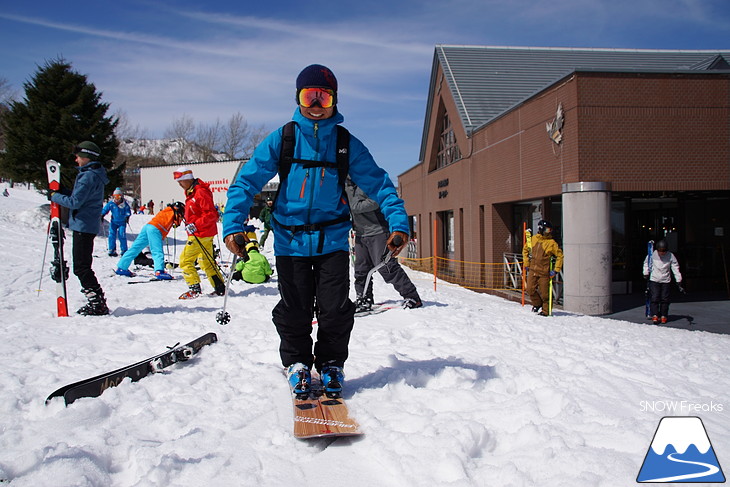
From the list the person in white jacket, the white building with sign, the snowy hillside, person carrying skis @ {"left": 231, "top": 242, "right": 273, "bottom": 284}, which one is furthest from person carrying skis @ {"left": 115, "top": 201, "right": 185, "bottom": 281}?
the snowy hillside

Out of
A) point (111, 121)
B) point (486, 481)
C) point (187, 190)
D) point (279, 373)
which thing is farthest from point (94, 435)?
point (111, 121)

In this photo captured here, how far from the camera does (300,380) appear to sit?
308 centimetres

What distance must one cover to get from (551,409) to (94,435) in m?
2.55

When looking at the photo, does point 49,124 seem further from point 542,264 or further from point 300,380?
point 300,380

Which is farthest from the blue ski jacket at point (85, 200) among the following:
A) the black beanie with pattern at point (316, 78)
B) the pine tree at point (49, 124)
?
the pine tree at point (49, 124)

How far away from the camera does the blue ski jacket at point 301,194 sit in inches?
126

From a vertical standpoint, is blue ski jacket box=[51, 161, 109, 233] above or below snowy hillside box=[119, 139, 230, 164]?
below

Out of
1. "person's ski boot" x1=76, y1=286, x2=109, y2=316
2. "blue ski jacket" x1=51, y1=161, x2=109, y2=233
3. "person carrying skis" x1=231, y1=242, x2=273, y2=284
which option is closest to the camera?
"blue ski jacket" x1=51, y1=161, x2=109, y2=233

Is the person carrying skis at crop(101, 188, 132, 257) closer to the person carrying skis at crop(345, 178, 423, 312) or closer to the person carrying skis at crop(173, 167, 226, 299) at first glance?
the person carrying skis at crop(173, 167, 226, 299)

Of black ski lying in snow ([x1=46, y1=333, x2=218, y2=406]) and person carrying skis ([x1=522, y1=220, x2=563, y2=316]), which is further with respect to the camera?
person carrying skis ([x1=522, y1=220, x2=563, y2=316])

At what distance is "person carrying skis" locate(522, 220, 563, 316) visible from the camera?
1024cm

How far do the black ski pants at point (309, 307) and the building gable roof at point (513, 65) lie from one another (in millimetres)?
18167

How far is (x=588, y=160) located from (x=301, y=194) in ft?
35.3

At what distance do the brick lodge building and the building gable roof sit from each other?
0.07 metres
